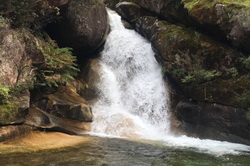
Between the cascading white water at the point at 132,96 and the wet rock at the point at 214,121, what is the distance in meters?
0.62

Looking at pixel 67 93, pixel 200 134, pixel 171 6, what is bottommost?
pixel 200 134

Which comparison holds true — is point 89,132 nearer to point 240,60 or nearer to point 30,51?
point 30,51

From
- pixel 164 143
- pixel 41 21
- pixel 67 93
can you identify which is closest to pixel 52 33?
pixel 41 21

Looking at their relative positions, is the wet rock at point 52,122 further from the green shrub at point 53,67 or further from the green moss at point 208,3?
the green moss at point 208,3

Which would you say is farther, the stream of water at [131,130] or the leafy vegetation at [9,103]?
the leafy vegetation at [9,103]

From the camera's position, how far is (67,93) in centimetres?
1628

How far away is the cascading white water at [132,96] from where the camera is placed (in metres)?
14.9

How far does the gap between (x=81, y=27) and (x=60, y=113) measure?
5.96m

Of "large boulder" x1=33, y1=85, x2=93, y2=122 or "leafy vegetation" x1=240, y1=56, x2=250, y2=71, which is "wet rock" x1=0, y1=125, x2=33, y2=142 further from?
"leafy vegetation" x1=240, y1=56, x2=250, y2=71

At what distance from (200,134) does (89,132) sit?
5531 mm

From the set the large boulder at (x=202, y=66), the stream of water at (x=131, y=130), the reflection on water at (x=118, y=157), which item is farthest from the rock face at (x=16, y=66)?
the large boulder at (x=202, y=66)

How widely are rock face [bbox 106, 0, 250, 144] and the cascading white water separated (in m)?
0.89

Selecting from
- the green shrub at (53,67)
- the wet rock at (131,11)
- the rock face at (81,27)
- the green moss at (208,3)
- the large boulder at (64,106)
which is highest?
the wet rock at (131,11)

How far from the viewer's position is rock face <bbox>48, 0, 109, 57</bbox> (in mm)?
17312
